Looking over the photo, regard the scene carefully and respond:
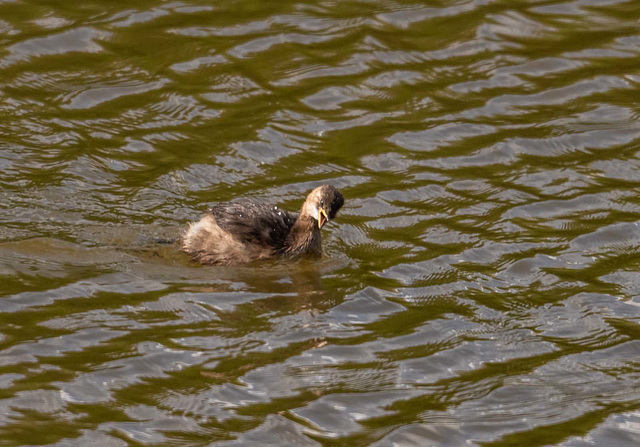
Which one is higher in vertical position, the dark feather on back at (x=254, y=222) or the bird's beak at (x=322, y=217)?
the bird's beak at (x=322, y=217)

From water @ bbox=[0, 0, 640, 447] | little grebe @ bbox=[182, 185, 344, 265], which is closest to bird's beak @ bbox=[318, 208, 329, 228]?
little grebe @ bbox=[182, 185, 344, 265]

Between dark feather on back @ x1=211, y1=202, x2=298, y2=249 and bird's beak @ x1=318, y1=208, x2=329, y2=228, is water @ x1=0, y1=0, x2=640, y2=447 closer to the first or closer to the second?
dark feather on back @ x1=211, y1=202, x2=298, y2=249

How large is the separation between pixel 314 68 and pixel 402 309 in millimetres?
4738

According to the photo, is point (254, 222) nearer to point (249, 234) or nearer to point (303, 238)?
point (249, 234)

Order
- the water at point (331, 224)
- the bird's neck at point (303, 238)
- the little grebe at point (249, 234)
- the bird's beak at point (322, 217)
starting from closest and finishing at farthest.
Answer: the water at point (331, 224) < the bird's beak at point (322, 217) < the little grebe at point (249, 234) < the bird's neck at point (303, 238)

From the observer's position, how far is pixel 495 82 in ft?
39.9

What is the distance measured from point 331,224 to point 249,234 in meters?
0.91

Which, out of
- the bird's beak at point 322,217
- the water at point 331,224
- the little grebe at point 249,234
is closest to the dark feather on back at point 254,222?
the little grebe at point 249,234

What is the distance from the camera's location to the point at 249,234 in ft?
31.2

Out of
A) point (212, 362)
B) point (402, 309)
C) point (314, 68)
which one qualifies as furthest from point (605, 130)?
point (212, 362)

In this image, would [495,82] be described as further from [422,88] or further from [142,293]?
[142,293]

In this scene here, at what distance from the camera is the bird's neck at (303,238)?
31.4 ft

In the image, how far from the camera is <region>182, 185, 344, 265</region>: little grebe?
9461 mm

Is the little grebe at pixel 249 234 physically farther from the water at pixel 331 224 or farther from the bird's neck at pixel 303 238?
the water at pixel 331 224
